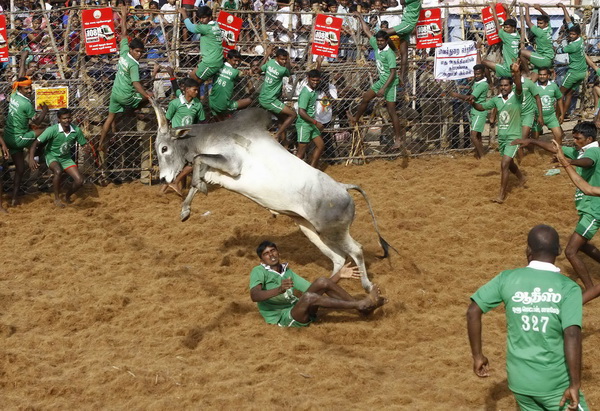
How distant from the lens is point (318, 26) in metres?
14.5

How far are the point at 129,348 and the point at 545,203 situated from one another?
7.04m

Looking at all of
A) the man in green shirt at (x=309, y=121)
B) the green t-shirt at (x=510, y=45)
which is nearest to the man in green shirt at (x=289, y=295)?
the man in green shirt at (x=309, y=121)

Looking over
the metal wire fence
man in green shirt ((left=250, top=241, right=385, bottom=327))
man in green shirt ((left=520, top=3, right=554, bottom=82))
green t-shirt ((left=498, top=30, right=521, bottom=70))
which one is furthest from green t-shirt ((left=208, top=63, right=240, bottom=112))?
man in green shirt ((left=250, top=241, right=385, bottom=327))

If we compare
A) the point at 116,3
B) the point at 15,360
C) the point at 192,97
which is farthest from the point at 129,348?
the point at 116,3

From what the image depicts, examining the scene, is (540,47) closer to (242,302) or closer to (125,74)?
(125,74)

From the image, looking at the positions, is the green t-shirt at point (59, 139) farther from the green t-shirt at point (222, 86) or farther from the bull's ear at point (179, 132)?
the bull's ear at point (179, 132)

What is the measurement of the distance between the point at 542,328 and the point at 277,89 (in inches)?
364

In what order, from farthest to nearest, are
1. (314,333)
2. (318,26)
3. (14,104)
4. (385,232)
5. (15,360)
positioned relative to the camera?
(318,26) → (14,104) → (385,232) → (314,333) → (15,360)

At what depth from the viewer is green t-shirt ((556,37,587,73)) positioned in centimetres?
1605

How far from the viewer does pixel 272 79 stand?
547 inches

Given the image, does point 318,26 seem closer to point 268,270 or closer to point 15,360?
point 268,270

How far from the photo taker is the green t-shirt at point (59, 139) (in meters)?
12.8

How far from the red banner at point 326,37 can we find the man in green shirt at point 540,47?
341 cm

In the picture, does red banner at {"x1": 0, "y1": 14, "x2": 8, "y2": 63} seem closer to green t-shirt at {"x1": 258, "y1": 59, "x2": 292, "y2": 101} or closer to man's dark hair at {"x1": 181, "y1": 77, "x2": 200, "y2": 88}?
man's dark hair at {"x1": 181, "y1": 77, "x2": 200, "y2": 88}
